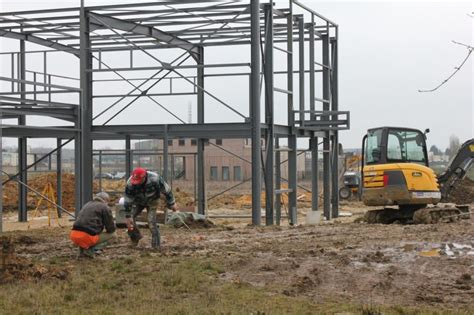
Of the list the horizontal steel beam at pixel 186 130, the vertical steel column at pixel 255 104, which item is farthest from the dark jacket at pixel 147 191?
the horizontal steel beam at pixel 186 130

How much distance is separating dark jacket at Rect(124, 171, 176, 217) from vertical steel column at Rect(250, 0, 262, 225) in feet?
24.6

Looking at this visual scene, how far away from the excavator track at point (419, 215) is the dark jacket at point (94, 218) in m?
10.1

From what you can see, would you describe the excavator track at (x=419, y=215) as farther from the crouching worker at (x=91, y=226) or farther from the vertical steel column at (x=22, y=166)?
the vertical steel column at (x=22, y=166)

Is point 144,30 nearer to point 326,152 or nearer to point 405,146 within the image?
point 326,152

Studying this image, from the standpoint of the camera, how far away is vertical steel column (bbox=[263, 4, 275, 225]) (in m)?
24.5

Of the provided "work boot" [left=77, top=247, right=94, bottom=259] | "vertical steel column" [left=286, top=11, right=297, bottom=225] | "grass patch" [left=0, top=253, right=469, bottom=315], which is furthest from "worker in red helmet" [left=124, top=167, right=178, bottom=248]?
"vertical steel column" [left=286, top=11, right=297, bottom=225]

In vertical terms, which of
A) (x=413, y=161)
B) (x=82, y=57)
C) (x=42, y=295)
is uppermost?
(x=82, y=57)

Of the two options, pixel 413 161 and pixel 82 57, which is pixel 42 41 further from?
pixel 413 161

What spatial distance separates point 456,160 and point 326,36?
351 inches

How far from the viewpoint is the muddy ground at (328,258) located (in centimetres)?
1141

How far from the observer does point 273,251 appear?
51.8 ft

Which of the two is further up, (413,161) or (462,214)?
(413,161)

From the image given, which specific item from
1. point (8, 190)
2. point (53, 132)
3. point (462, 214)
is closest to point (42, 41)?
point (53, 132)

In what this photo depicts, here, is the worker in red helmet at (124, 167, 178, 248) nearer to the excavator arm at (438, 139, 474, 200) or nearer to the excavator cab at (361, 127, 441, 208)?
the excavator cab at (361, 127, 441, 208)
